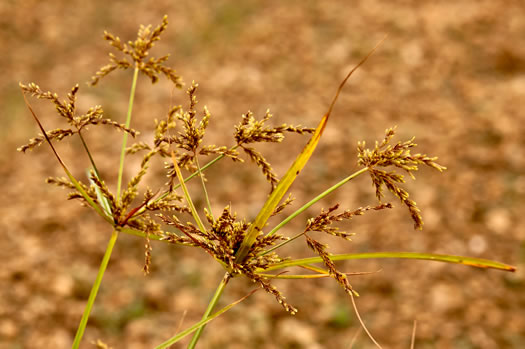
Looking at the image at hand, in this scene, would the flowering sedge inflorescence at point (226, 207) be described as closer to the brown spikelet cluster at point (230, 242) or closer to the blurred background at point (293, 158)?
the brown spikelet cluster at point (230, 242)

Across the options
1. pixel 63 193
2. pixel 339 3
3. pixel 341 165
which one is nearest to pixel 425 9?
pixel 339 3

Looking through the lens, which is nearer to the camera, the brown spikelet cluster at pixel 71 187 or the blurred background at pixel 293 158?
the brown spikelet cluster at pixel 71 187

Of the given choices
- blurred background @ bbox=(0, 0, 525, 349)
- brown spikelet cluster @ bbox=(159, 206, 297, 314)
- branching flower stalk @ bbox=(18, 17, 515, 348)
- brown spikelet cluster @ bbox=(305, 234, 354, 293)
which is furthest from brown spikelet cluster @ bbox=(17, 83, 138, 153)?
blurred background @ bbox=(0, 0, 525, 349)

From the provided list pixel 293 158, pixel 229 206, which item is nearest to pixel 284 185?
pixel 229 206

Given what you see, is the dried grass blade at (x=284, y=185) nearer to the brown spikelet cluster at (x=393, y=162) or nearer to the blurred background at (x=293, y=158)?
the brown spikelet cluster at (x=393, y=162)

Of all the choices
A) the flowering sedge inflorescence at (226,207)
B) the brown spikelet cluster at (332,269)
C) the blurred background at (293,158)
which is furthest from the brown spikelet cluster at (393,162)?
the blurred background at (293,158)

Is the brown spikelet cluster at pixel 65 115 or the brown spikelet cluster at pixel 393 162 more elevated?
the brown spikelet cluster at pixel 65 115

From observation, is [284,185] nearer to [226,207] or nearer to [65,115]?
[226,207]

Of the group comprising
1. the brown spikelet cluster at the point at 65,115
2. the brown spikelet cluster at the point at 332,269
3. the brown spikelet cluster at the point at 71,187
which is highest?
the brown spikelet cluster at the point at 65,115

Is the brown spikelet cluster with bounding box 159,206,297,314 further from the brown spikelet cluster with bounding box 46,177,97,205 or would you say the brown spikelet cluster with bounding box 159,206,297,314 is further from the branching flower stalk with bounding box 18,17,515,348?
the brown spikelet cluster with bounding box 46,177,97,205
